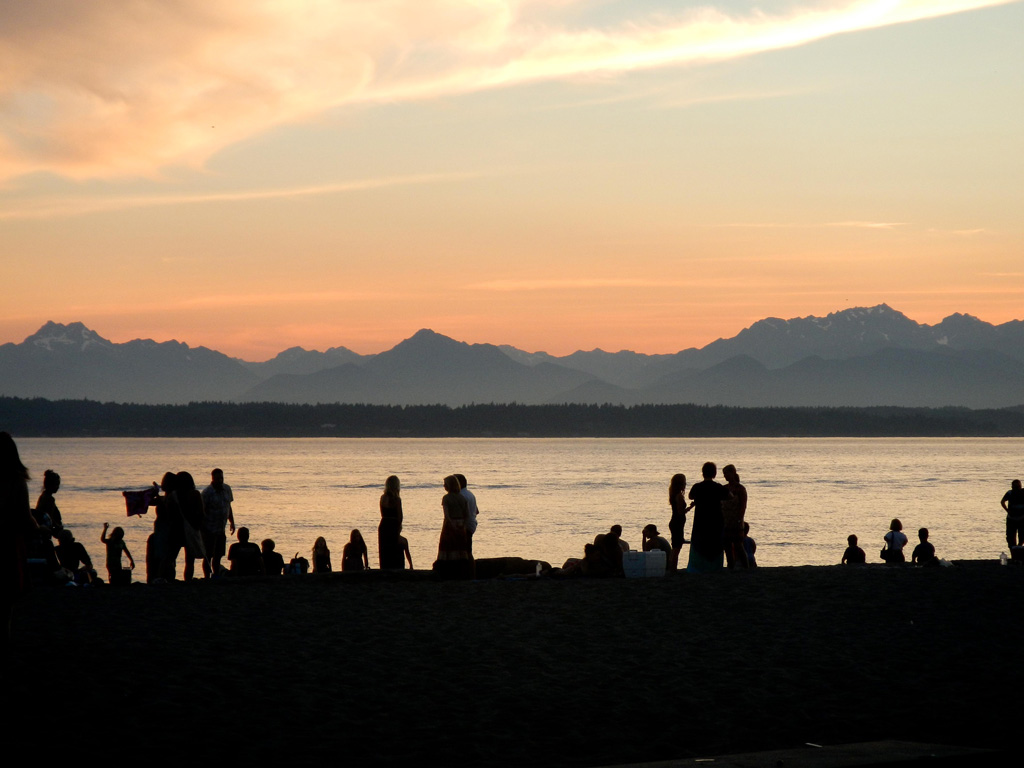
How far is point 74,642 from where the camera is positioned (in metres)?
10.7

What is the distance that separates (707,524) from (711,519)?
14 cm

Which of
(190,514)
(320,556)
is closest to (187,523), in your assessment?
(190,514)

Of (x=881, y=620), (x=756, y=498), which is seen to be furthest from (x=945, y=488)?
(x=881, y=620)

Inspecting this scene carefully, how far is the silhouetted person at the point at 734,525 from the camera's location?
1894 cm

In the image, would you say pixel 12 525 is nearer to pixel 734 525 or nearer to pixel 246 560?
pixel 246 560

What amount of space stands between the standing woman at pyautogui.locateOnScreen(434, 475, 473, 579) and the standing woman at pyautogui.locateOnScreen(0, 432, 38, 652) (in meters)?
8.23

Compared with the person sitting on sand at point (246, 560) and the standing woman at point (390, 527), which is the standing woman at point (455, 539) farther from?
the person sitting on sand at point (246, 560)

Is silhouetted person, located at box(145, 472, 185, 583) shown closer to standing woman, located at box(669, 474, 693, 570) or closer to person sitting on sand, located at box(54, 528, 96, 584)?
person sitting on sand, located at box(54, 528, 96, 584)

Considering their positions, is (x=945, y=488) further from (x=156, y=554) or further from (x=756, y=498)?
(x=156, y=554)

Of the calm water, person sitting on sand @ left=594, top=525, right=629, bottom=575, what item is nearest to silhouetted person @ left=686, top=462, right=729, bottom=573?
person sitting on sand @ left=594, top=525, right=629, bottom=575

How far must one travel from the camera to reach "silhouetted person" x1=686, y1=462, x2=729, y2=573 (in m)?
17.6

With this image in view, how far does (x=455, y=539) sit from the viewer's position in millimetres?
17344

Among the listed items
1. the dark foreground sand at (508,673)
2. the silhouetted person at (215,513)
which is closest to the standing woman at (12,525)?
the dark foreground sand at (508,673)

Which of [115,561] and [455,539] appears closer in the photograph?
[455,539]
